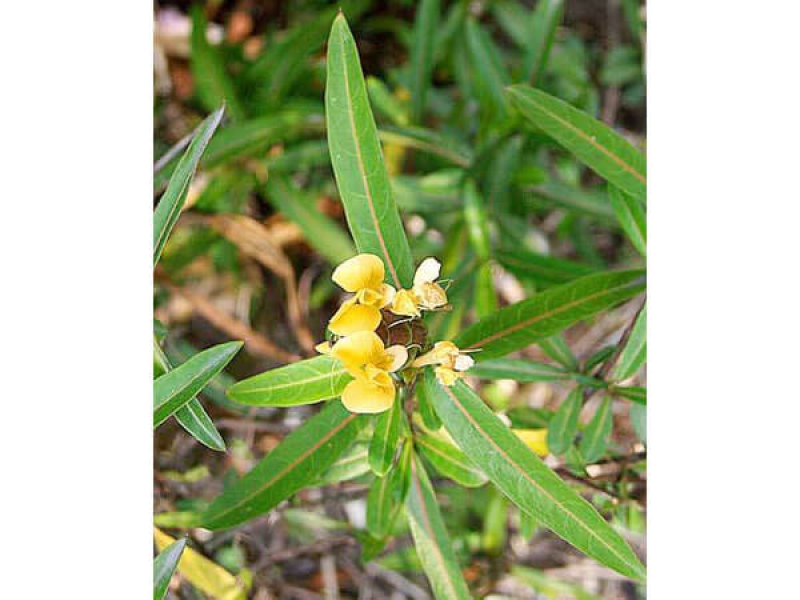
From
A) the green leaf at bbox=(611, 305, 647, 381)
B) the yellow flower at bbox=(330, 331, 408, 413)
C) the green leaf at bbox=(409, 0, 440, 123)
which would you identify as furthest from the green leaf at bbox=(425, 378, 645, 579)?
the green leaf at bbox=(409, 0, 440, 123)

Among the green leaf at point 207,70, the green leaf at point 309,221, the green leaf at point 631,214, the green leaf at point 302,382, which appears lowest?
the green leaf at point 302,382

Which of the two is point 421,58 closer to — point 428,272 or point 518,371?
point 518,371

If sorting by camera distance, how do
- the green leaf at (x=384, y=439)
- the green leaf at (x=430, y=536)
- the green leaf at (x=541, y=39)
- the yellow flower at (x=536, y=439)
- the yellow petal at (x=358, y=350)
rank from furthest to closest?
the green leaf at (x=541, y=39) → the yellow flower at (x=536, y=439) → the green leaf at (x=430, y=536) → the green leaf at (x=384, y=439) → the yellow petal at (x=358, y=350)

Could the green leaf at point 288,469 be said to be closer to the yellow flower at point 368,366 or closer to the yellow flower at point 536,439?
the yellow flower at point 368,366

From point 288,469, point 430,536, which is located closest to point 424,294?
point 288,469

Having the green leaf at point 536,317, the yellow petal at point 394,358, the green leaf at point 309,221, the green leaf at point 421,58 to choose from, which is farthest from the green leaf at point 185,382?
the green leaf at point 421,58

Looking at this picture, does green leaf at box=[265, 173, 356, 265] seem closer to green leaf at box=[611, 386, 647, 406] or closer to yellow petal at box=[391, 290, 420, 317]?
green leaf at box=[611, 386, 647, 406]
